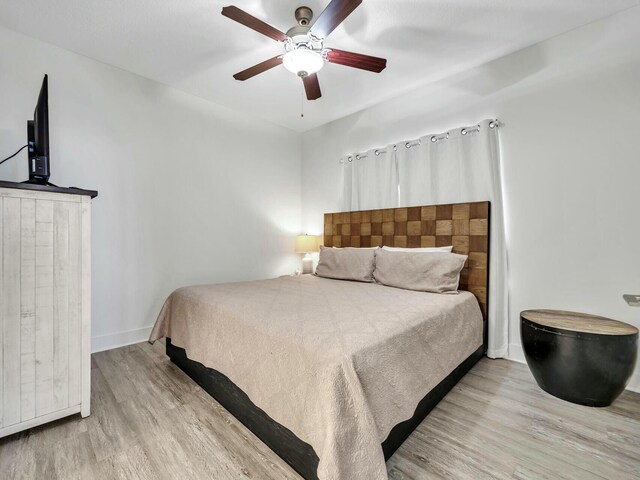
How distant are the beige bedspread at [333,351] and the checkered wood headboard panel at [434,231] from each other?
39 centimetres

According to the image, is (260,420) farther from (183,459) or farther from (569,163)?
(569,163)

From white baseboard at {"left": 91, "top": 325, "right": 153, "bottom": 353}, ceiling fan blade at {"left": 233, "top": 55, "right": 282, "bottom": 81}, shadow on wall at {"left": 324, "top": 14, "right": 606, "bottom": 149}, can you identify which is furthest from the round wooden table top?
white baseboard at {"left": 91, "top": 325, "right": 153, "bottom": 353}

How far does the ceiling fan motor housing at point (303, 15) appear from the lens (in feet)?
6.40

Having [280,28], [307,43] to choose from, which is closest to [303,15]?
[307,43]

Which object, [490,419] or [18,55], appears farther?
[18,55]

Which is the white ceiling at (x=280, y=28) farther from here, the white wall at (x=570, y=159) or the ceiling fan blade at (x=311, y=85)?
the ceiling fan blade at (x=311, y=85)

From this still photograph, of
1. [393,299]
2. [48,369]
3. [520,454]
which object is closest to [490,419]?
[520,454]

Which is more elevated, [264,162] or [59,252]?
[264,162]

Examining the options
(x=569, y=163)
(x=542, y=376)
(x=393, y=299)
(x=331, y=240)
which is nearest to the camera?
(x=542, y=376)

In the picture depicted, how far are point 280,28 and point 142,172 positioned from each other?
1.94m

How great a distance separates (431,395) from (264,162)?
3419mm

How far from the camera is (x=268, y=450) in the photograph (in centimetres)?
147

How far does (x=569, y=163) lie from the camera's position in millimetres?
2312

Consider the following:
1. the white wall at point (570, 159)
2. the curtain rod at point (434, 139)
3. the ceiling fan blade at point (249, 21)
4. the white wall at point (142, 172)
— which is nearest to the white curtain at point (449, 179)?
the curtain rod at point (434, 139)
